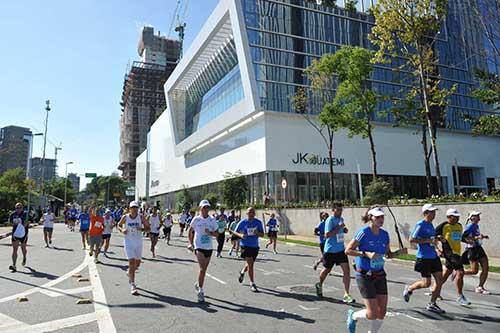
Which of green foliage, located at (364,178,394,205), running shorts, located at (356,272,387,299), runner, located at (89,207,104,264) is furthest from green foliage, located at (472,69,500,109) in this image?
runner, located at (89,207,104,264)

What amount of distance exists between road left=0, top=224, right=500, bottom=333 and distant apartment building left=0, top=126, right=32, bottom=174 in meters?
51.5

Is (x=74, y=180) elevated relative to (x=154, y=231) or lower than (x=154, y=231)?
elevated

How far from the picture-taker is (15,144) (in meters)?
59.6

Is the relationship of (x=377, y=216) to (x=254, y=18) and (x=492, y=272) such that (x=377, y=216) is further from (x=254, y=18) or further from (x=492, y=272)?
(x=254, y=18)

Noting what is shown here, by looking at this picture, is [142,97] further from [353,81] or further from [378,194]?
[378,194]

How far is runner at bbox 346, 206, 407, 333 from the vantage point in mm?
4828

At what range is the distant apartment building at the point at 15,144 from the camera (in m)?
56.7

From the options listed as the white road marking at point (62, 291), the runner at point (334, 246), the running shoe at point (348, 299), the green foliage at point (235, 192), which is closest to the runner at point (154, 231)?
the white road marking at point (62, 291)

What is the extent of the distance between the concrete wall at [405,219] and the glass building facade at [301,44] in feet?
48.7

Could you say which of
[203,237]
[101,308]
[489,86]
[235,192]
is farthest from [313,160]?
[101,308]

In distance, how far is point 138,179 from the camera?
10088cm

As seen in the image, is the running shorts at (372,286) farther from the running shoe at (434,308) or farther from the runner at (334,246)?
the runner at (334,246)

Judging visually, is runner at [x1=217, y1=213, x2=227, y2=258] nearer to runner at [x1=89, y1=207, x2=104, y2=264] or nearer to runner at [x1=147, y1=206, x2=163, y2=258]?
runner at [x1=147, y1=206, x2=163, y2=258]

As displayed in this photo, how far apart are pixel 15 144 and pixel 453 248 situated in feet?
213
